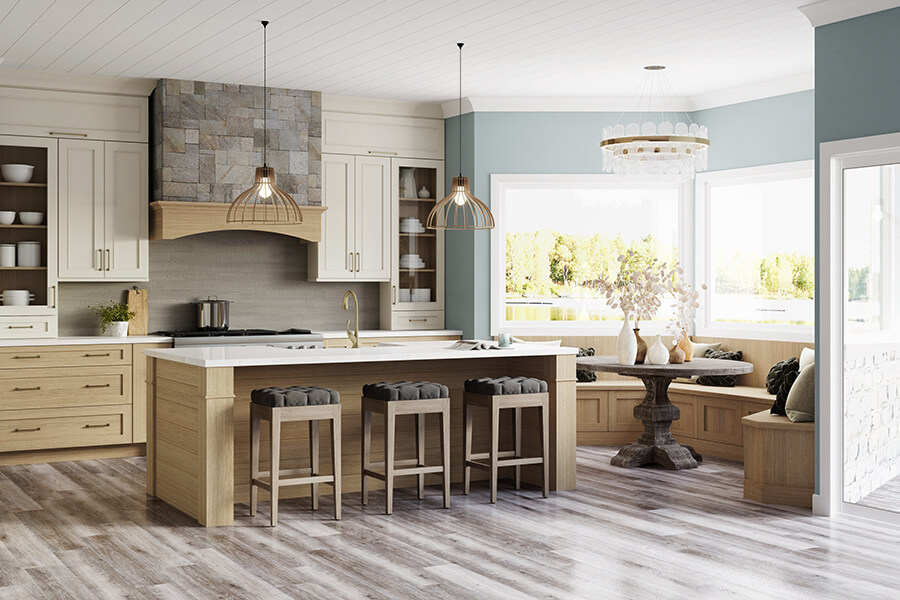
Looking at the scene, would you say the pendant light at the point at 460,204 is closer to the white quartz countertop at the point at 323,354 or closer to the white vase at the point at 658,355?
the white quartz countertop at the point at 323,354

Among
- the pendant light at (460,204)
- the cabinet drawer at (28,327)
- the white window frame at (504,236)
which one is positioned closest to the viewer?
the pendant light at (460,204)

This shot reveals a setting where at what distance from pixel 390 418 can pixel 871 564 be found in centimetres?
244

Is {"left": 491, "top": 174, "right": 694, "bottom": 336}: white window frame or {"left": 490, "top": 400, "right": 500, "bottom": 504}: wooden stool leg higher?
{"left": 491, "top": 174, "right": 694, "bottom": 336}: white window frame

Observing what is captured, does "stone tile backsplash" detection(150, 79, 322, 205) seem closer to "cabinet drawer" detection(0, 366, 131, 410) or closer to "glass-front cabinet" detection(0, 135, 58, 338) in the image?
"glass-front cabinet" detection(0, 135, 58, 338)

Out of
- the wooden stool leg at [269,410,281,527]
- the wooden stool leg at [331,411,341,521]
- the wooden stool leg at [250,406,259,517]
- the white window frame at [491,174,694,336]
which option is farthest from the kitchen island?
the white window frame at [491,174,694,336]

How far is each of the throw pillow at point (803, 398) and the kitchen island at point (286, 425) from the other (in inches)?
50.3

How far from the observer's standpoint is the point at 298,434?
223 inches

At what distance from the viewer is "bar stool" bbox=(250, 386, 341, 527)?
4906 mm

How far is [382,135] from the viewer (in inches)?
328

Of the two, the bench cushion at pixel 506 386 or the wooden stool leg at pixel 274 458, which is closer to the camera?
the wooden stool leg at pixel 274 458

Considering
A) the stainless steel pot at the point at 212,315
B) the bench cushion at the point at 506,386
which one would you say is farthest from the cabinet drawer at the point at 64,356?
the bench cushion at the point at 506,386

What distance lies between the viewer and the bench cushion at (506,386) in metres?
5.46

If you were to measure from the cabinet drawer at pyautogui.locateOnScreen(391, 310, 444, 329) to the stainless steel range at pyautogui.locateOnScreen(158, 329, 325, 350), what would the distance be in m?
0.84

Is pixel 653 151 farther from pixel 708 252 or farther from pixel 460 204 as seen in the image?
pixel 708 252
